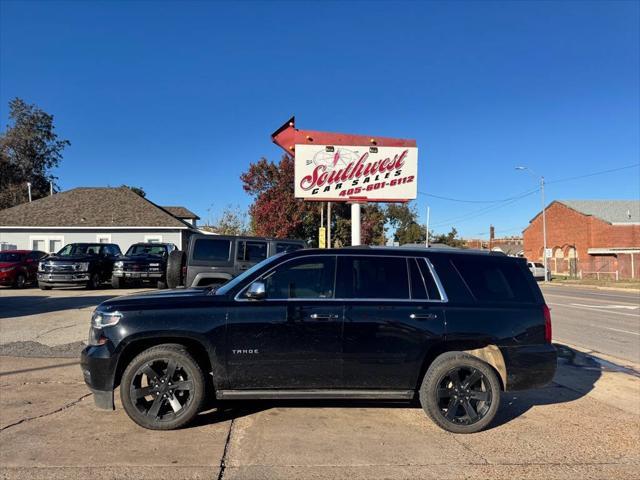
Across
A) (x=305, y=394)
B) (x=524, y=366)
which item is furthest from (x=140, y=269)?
(x=524, y=366)

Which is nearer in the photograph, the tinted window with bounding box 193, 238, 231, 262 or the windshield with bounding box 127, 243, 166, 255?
the tinted window with bounding box 193, 238, 231, 262

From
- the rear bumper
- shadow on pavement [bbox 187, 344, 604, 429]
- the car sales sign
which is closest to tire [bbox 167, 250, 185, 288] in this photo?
the car sales sign

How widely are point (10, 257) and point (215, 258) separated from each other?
48.5ft

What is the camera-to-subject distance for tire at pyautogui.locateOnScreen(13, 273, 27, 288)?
20.6m

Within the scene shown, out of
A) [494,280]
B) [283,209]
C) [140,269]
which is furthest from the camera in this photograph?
[283,209]

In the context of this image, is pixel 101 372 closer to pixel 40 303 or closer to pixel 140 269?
pixel 40 303

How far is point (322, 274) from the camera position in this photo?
514 cm

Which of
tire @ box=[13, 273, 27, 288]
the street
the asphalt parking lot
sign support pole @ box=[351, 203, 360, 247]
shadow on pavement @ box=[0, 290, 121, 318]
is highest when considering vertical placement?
sign support pole @ box=[351, 203, 360, 247]

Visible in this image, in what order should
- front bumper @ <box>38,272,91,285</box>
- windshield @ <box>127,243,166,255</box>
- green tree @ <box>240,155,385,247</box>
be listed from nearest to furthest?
front bumper @ <box>38,272,91,285</box> < windshield @ <box>127,243,166,255</box> < green tree @ <box>240,155,385,247</box>

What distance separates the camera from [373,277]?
5164mm

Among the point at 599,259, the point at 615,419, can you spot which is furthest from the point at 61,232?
the point at 599,259

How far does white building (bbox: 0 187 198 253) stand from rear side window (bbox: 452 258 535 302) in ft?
91.6

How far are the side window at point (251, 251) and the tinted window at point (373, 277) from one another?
6142mm

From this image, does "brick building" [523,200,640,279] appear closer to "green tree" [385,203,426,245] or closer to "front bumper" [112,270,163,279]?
"green tree" [385,203,426,245]
